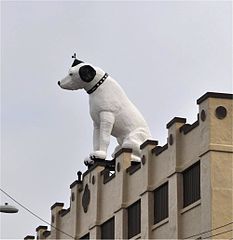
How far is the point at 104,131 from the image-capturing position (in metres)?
38.9

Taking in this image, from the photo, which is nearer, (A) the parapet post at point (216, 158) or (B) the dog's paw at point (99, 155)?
(A) the parapet post at point (216, 158)

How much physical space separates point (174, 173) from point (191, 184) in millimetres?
860

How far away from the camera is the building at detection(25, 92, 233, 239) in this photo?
1225 inches

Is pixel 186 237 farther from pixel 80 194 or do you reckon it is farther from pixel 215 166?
pixel 80 194

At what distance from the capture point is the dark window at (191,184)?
3231 cm

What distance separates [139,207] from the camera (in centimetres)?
3612

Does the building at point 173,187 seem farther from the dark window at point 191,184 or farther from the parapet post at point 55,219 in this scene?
the parapet post at point 55,219

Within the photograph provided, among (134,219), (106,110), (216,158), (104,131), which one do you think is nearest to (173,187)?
(216,158)

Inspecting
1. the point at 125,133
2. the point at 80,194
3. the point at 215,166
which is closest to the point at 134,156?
the point at 125,133

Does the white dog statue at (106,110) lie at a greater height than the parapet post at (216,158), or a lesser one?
greater

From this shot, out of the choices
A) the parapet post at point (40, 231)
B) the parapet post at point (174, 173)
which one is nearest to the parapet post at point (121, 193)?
the parapet post at point (174, 173)

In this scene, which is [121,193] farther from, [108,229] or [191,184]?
[191,184]

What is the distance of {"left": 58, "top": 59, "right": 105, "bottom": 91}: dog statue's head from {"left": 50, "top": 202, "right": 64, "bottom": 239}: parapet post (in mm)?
6131

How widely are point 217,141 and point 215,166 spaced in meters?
0.79
